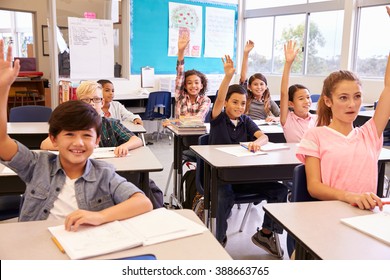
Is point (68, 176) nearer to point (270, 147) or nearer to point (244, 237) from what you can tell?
point (270, 147)

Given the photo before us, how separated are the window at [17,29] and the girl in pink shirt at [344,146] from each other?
407 inches

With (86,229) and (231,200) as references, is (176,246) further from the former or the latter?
(231,200)

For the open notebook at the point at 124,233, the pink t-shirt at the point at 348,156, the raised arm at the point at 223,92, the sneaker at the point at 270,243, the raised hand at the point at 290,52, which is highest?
the raised hand at the point at 290,52

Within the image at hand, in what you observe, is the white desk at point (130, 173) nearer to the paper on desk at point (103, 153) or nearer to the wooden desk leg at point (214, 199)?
the paper on desk at point (103, 153)

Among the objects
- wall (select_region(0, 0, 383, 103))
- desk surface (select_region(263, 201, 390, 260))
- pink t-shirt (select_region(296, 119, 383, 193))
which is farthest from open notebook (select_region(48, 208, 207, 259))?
wall (select_region(0, 0, 383, 103))

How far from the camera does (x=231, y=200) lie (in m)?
2.40

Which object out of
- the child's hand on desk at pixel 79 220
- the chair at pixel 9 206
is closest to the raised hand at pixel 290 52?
the chair at pixel 9 206

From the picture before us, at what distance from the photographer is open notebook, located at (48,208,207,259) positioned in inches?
40.3

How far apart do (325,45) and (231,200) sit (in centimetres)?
521

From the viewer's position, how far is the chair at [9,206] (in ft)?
6.81

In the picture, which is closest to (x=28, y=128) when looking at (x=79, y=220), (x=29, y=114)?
(x=29, y=114)

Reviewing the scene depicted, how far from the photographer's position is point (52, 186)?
137 cm

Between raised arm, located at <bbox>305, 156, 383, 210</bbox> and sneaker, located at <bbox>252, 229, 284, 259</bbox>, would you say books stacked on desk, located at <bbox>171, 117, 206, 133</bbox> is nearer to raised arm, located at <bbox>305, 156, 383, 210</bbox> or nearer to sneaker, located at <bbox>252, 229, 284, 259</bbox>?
sneaker, located at <bbox>252, 229, 284, 259</bbox>

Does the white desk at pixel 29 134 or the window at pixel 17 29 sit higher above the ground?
the window at pixel 17 29
